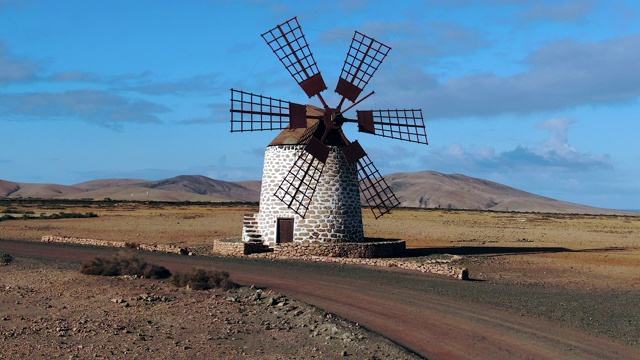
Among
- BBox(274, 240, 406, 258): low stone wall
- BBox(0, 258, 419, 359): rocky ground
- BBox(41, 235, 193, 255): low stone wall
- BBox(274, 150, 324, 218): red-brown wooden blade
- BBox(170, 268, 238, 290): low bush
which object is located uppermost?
BBox(274, 150, 324, 218): red-brown wooden blade

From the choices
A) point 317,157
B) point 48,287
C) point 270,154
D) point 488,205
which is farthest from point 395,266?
point 488,205

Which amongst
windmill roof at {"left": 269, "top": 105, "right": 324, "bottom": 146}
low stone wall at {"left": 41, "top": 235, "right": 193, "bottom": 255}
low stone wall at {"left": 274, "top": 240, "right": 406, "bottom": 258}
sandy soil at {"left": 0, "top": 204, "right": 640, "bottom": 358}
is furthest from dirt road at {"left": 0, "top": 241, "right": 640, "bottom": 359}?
windmill roof at {"left": 269, "top": 105, "right": 324, "bottom": 146}

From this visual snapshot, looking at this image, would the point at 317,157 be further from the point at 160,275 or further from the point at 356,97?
the point at 160,275

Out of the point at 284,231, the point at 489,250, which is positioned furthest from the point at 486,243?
the point at 284,231

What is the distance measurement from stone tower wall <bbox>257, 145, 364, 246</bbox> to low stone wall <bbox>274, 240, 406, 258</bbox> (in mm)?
765

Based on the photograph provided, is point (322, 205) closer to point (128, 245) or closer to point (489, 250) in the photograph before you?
point (128, 245)

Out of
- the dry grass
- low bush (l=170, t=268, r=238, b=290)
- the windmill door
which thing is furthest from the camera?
the windmill door

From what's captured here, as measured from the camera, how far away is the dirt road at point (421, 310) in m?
A: 13.4

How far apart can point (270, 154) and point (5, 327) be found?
1685 cm

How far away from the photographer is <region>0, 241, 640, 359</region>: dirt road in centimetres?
1338

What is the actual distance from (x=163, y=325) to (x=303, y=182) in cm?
1473

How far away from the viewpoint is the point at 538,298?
63.8 feet

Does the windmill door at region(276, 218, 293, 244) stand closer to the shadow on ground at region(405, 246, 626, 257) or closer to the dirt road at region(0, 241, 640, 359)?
the dirt road at region(0, 241, 640, 359)

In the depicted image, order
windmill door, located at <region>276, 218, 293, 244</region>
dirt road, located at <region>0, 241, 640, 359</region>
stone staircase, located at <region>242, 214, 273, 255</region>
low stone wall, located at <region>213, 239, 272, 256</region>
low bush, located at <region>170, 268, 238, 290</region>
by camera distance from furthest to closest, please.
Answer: windmill door, located at <region>276, 218, 293, 244</region>, stone staircase, located at <region>242, 214, 273, 255</region>, low stone wall, located at <region>213, 239, 272, 256</region>, low bush, located at <region>170, 268, 238, 290</region>, dirt road, located at <region>0, 241, 640, 359</region>
